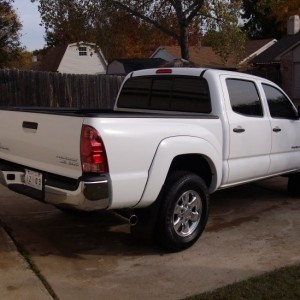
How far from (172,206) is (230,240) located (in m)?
1.00

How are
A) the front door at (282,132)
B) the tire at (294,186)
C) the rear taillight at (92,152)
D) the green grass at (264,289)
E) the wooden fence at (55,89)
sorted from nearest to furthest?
1. the green grass at (264,289)
2. the rear taillight at (92,152)
3. the front door at (282,132)
4. the tire at (294,186)
5. the wooden fence at (55,89)

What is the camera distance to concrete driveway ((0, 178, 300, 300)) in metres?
4.29

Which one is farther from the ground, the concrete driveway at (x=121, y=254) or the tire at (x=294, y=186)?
the tire at (x=294, y=186)

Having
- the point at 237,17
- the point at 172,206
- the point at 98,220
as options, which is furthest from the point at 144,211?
the point at 237,17

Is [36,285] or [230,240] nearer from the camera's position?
[36,285]

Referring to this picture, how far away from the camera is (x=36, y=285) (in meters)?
4.30

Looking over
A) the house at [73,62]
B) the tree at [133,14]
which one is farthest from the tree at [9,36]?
the tree at [133,14]

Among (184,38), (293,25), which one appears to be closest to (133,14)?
(184,38)

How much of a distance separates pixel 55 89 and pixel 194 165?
33.2 feet

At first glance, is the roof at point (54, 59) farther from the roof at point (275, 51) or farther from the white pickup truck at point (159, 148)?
the white pickup truck at point (159, 148)

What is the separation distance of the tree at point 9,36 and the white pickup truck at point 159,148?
83.7ft

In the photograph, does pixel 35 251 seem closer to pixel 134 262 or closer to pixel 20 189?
pixel 20 189

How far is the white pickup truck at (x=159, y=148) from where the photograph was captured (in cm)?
433

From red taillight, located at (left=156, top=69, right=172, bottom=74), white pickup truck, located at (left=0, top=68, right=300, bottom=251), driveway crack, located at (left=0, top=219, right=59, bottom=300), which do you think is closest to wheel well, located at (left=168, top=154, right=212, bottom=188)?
white pickup truck, located at (left=0, top=68, right=300, bottom=251)
